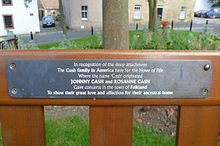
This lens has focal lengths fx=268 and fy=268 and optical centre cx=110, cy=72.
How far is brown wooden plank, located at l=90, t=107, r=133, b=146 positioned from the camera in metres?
1.41

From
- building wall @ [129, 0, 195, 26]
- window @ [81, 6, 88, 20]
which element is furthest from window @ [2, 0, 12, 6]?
building wall @ [129, 0, 195, 26]

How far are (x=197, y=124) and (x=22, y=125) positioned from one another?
93cm

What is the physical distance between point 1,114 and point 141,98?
0.73 meters

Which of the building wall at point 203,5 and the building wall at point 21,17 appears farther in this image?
the building wall at point 203,5

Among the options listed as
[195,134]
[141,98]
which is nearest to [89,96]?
[141,98]

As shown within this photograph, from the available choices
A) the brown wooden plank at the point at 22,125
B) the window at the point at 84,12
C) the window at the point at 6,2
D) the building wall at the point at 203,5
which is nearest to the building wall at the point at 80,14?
the window at the point at 84,12

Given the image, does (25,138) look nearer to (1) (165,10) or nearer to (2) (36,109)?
(2) (36,109)

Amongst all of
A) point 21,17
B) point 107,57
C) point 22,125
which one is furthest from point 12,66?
point 21,17

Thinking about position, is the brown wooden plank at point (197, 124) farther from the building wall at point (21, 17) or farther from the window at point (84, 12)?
the window at point (84, 12)

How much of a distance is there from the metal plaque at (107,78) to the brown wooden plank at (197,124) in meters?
0.13

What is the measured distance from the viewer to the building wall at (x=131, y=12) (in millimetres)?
29341

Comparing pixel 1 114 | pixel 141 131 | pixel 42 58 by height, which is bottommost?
pixel 141 131

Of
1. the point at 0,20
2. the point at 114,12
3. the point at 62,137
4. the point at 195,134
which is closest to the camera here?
the point at 195,134

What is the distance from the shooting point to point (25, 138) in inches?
56.1
